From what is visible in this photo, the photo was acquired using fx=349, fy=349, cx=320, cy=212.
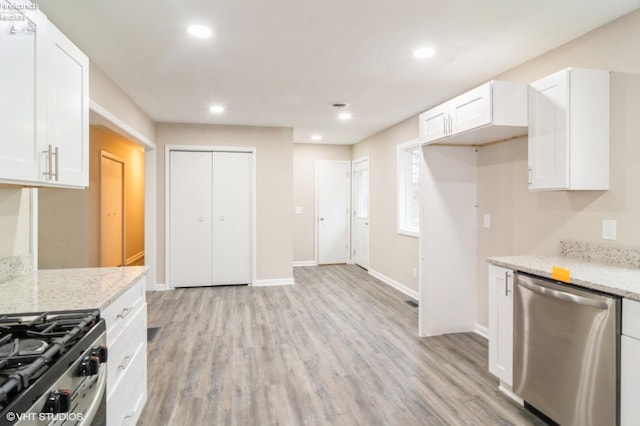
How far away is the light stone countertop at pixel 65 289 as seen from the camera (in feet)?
4.74

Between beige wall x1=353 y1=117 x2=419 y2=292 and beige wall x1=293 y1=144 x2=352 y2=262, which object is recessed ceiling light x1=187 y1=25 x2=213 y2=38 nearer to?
beige wall x1=353 y1=117 x2=419 y2=292

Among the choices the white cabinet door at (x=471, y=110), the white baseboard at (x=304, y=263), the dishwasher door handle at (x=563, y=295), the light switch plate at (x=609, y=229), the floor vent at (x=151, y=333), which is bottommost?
the floor vent at (x=151, y=333)

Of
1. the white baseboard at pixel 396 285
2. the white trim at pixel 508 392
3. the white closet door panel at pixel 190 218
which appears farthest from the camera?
the white closet door panel at pixel 190 218

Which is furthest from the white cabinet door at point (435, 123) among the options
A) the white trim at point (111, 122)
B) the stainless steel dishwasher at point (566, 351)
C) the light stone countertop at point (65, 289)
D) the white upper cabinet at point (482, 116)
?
the white trim at point (111, 122)

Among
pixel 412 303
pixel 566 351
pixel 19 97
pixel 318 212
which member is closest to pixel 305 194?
pixel 318 212

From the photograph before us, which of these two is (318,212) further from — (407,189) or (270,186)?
(407,189)

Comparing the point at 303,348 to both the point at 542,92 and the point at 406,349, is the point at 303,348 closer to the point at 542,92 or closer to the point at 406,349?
the point at 406,349

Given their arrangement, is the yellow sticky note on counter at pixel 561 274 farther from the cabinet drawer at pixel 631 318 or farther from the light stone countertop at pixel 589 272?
the cabinet drawer at pixel 631 318

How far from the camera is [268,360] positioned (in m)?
2.94

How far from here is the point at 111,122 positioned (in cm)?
346

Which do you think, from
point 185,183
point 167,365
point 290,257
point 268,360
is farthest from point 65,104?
point 290,257

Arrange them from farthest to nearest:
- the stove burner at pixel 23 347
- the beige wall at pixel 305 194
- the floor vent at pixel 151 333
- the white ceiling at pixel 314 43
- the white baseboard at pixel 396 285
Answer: the beige wall at pixel 305 194
the white baseboard at pixel 396 285
the floor vent at pixel 151 333
the white ceiling at pixel 314 43
the stove burner at pixel 23 347

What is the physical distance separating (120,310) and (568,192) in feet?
9.82

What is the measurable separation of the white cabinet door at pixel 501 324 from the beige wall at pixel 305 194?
4829 mm
